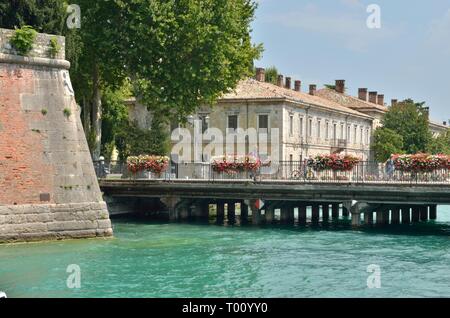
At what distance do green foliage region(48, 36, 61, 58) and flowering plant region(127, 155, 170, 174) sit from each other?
38.1 ft

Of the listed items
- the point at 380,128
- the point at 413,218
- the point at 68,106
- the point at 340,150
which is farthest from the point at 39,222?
the point at 380,128

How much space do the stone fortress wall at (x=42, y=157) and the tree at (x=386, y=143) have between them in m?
51.0

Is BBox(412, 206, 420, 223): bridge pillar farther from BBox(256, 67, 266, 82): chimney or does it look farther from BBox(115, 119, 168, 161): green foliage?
BBox(256, 67, 266, 82): chimney

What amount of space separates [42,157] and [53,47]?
4268 millimetres

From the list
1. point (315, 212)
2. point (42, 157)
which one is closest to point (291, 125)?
point (315, 212)

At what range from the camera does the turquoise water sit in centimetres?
1958

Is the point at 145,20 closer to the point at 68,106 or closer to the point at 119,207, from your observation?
the point at 119,207

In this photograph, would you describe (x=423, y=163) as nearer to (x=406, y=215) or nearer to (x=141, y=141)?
(x=406, y=215)

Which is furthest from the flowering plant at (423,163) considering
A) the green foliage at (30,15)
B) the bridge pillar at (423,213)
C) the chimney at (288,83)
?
the chimney at (288,83)

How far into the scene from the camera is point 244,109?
191 feet

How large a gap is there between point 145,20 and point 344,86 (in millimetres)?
50282

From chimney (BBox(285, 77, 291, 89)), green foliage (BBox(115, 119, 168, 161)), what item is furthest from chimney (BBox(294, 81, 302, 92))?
green foliage (BBox(115, 119, 168, 161))

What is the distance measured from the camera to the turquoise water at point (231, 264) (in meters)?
19.6

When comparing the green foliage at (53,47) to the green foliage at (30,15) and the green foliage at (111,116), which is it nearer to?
the green foliage at (30,15)
